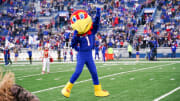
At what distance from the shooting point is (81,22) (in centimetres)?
698

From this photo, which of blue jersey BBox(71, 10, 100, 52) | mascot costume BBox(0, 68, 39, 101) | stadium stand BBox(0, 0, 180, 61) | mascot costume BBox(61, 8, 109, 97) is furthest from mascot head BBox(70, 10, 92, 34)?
stadium stand BBox(0, 0, 180, 61)

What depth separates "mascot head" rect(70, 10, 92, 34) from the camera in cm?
694

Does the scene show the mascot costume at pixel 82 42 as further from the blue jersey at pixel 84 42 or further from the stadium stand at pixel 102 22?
the stadium stand at pixel 102 22

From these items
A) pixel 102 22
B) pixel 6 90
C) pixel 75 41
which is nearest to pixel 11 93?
pixel 6 90

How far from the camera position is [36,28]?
1483 inches

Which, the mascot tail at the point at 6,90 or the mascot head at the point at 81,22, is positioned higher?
the mascot head at the point at 81,22

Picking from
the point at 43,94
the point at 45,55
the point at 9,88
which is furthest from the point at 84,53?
the point at 45,55

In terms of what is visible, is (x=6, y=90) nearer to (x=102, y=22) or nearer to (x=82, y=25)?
(x=82, y=25)

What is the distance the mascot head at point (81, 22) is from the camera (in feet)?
22.8

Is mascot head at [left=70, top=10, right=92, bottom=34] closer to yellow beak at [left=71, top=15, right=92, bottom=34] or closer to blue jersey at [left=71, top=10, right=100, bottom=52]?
yellow beak at [left=71, top=15, right=92, bottom=34]

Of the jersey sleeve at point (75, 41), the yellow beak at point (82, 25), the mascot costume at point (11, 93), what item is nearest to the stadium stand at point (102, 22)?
the yellow beak at point (82, 25)

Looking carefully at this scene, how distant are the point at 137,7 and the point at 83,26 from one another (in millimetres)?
29969

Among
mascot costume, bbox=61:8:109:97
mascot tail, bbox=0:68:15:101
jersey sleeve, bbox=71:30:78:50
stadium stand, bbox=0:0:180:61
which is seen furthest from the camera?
stadium stand, bbox=0:0:180:61

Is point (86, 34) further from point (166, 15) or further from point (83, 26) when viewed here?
point (166, 15)
